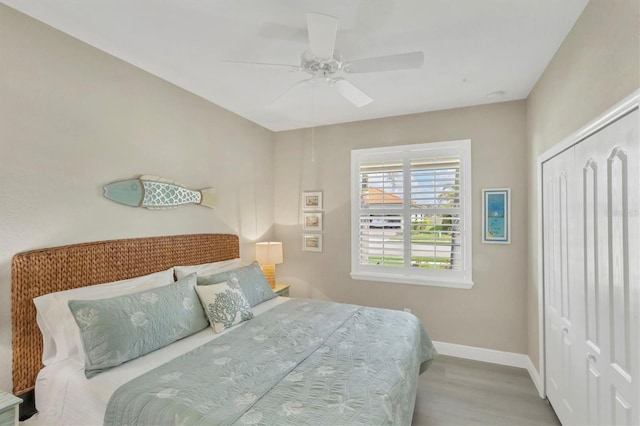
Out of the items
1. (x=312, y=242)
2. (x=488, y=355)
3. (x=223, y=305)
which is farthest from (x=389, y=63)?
(x=488, y=355)

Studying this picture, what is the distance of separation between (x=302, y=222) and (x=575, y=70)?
10.2 ft

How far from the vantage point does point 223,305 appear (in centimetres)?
234

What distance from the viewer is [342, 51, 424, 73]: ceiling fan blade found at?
179 cm

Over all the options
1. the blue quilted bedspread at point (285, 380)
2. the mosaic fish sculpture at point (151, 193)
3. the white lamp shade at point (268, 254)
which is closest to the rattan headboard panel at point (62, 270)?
the mosaic fish sculpture at point (151, 193)

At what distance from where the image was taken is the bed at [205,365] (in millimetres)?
1399

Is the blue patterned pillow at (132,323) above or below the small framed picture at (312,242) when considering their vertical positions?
below

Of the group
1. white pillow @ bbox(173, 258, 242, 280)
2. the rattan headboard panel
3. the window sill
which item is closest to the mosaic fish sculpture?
the rattan headboard panel

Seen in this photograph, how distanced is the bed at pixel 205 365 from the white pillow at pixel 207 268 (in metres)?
0.14

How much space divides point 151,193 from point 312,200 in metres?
2.04

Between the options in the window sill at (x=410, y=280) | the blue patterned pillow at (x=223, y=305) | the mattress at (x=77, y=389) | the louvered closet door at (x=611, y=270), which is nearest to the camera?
the louvered closet door at (x=611, y=270)

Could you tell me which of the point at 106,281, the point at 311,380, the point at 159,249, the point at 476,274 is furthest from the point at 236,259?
the point at 476,274

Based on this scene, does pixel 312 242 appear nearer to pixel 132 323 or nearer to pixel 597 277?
pixel 132 323

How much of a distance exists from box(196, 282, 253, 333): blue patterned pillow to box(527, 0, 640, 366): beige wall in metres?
2.59

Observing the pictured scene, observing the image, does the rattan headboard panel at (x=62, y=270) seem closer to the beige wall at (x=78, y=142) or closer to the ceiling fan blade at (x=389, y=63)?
the beige wall at (x=78, y=142)
